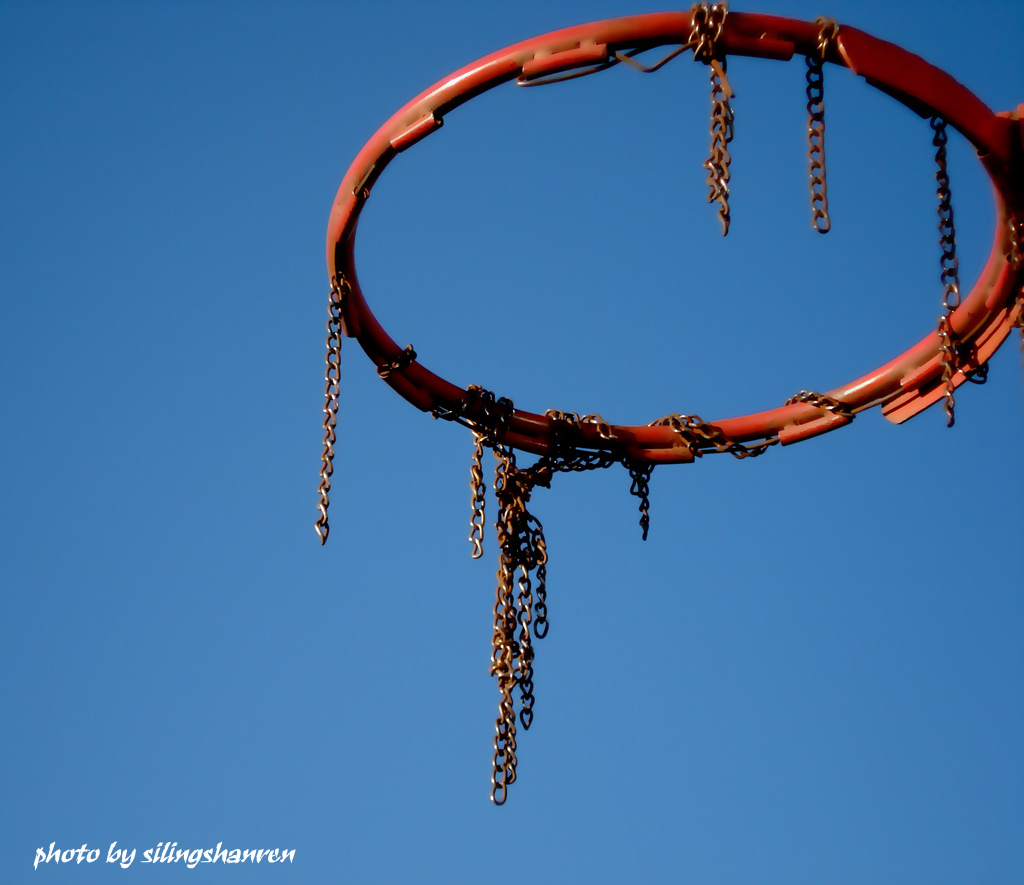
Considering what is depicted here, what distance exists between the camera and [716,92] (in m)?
6.85

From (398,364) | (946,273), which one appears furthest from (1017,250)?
(398,364)

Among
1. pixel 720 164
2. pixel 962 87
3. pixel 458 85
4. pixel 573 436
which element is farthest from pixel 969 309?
pixel 458 85

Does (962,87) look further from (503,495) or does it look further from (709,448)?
(503,495)

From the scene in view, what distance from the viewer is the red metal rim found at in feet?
22.7

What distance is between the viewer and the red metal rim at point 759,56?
6.92 meters

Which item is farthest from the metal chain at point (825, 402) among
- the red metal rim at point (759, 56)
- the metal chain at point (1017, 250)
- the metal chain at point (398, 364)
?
the metal chain at point (398, 364)

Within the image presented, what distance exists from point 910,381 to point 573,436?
2.05 metres

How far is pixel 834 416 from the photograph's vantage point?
8391mm

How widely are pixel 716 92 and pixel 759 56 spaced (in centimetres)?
31

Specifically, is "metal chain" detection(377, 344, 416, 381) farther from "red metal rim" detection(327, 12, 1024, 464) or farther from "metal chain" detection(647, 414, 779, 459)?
"metal chain" detection(647, 414, 779, 459)

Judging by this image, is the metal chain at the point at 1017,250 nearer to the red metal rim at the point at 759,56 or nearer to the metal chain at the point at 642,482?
the red metal rim at the point at 759,56

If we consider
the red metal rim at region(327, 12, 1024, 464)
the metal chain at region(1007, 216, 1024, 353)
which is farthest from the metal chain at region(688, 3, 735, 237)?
the metal chain at region(1007, 216, 1024, 353)

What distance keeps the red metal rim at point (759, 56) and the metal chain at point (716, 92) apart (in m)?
0.05

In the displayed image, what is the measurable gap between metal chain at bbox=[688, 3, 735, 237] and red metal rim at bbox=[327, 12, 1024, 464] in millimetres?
53
